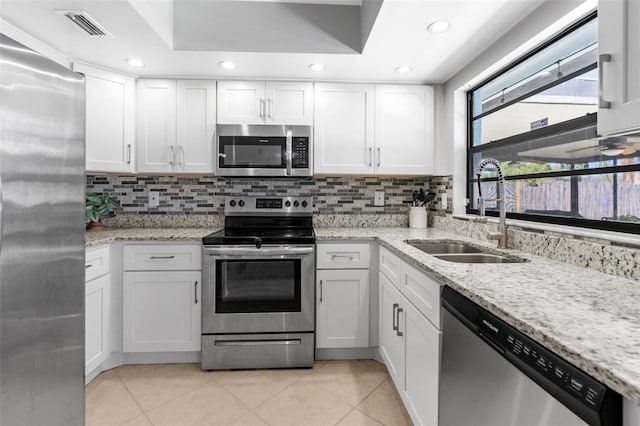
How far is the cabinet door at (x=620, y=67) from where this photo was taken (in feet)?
2.68

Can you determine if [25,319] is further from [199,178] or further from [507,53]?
[507,53]

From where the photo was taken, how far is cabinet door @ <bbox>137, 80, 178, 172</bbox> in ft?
8.55

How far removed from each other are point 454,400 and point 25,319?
136 cm

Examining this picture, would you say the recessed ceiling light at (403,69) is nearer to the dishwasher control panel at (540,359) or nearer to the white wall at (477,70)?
the white wall at (477,70)

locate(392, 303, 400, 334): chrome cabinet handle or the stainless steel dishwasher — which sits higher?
the stainless steel dishwasher

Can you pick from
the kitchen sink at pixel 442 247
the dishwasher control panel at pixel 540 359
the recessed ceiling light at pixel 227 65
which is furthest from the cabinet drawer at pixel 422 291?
the recessed ceiling light at pixel 227 65

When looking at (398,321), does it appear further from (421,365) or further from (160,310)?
(160,310)

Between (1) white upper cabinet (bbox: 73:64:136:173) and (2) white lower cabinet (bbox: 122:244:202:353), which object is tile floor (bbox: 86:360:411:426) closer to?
(2) white lower cabinet (bbox: 122:244:202:353)

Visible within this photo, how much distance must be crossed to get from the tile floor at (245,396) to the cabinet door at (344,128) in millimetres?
1474

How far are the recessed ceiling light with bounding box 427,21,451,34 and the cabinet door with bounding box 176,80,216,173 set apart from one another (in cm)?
161

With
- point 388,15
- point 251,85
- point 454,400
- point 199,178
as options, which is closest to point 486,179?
point 388,15

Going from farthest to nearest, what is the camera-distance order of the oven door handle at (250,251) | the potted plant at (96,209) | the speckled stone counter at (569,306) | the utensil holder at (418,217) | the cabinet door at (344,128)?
1. the utensil holder at (418,217)
2. the cabinet door at (344,128)
3. the potted plant at (96,209)
4. the oven door handle at (250,251)
5. the speckled stone counter at (569,306)

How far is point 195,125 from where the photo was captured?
2621 millimetres

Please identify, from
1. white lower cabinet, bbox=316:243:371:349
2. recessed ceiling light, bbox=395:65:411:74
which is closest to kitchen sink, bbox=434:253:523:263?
white lower cabinet, bbox=316:243:371:349
